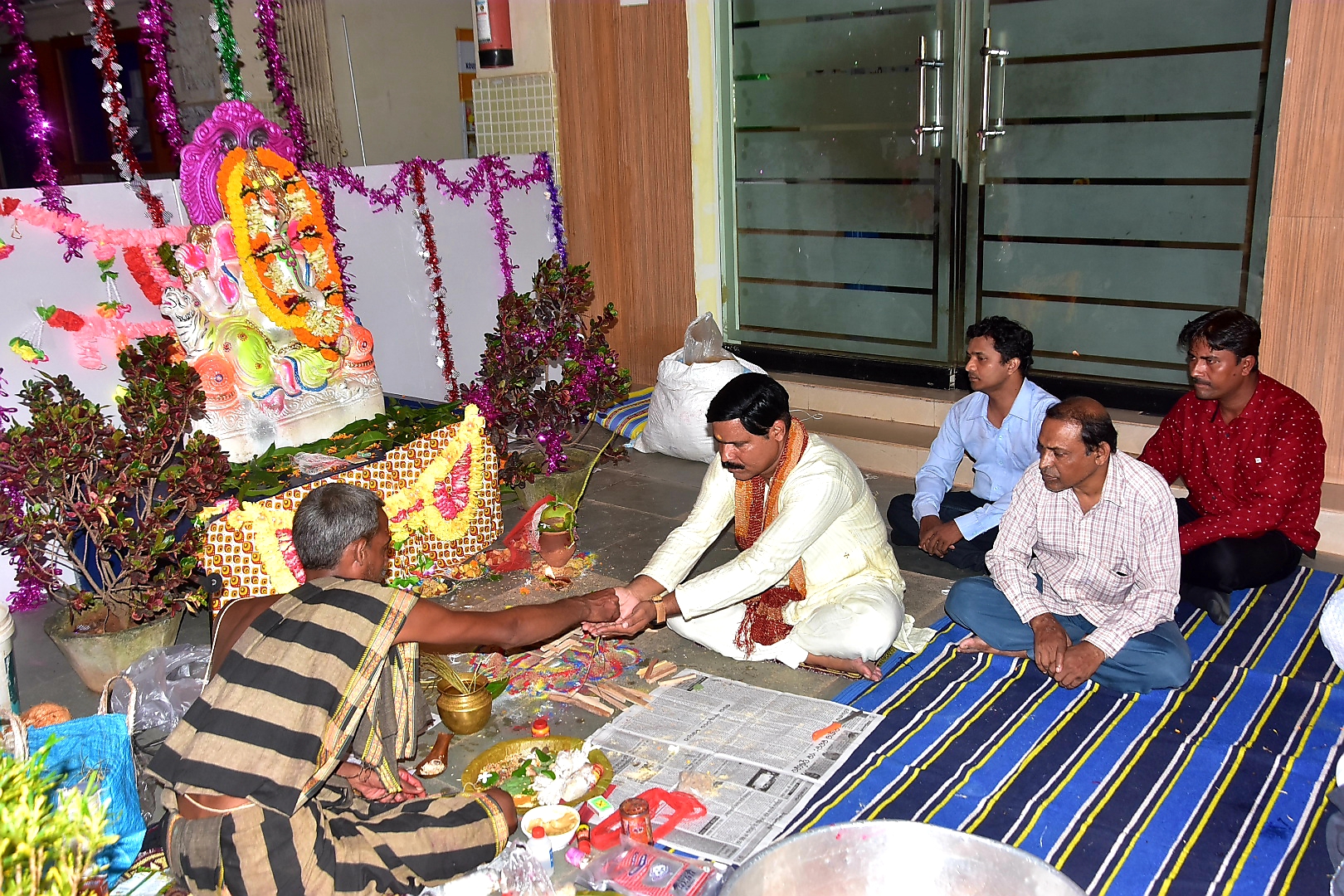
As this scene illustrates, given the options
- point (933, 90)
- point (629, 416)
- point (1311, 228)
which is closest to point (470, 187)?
point (629, 416)

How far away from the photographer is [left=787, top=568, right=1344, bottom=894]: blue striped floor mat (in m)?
2.89

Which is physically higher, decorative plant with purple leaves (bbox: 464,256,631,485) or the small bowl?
decorative plant with purple leaves (bbox: 464,256,631,485)

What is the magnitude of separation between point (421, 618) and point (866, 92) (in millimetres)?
5337

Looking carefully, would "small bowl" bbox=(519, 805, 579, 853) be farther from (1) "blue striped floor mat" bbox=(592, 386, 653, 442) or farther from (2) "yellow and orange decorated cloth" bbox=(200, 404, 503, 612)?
(1) "blue striped floor mat" bbox=(592, 386, 653, 442)

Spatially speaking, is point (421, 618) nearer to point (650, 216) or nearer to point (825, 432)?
point (825, 432)

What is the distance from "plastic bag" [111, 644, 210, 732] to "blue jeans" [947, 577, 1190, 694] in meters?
2.70

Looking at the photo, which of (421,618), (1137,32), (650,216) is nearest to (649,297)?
(650,216)

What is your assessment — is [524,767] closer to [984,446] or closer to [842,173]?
[984,446]

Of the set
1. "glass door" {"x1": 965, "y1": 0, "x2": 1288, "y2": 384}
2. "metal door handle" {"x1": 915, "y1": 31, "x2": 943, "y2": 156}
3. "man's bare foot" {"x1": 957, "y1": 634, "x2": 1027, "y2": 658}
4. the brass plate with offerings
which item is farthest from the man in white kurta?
"metal door handle" {"x1": 915, "y1": 31, "x2": 943, "y2": 156}

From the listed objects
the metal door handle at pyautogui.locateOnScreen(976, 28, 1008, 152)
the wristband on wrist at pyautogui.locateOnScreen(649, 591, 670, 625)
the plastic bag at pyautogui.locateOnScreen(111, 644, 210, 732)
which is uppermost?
the metal door handle at pyautogui.locateOnScreen(976, 28, 1008, 152)

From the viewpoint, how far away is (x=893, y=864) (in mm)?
2166

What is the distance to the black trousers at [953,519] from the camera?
15.9 feet

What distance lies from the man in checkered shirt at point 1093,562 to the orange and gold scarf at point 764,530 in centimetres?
78

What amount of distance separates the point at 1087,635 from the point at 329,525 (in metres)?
2.61
